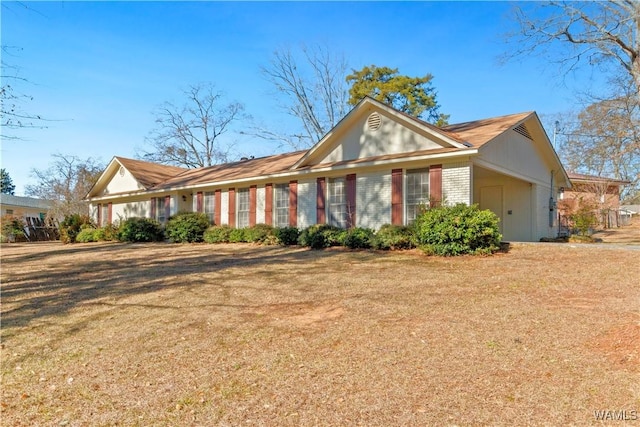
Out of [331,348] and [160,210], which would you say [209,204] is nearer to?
[160,210]

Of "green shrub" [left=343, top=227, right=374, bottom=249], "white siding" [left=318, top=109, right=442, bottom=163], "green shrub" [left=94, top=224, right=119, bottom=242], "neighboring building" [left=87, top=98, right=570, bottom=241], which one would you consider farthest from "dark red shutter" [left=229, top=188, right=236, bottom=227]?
"green shrub" [left=94, top=224, right=119, bottom=242]

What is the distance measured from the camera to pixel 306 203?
15.4 meters

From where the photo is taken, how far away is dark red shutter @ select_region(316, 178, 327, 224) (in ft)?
48.6

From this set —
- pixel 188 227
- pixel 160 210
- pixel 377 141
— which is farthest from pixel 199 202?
pixel 377 141

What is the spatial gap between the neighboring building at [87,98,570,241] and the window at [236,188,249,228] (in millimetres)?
44

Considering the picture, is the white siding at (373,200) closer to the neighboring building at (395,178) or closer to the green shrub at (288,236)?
the neighboring building at (395,178)

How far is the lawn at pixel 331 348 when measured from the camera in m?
3.19

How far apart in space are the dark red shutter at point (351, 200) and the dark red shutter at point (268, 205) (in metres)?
3.77

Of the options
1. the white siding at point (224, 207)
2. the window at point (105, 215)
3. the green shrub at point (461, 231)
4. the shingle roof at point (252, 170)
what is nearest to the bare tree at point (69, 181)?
the window at point (105, 215)

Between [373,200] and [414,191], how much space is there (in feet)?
4.76

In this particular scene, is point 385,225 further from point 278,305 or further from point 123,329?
point 123,329

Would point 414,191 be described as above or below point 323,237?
above

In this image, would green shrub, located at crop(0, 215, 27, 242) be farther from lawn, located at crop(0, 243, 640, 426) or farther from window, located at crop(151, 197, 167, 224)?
lawn, located at crop(0, 243, 640, 426)

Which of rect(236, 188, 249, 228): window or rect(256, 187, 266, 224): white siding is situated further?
rect(236, 188, 249, 228): window
